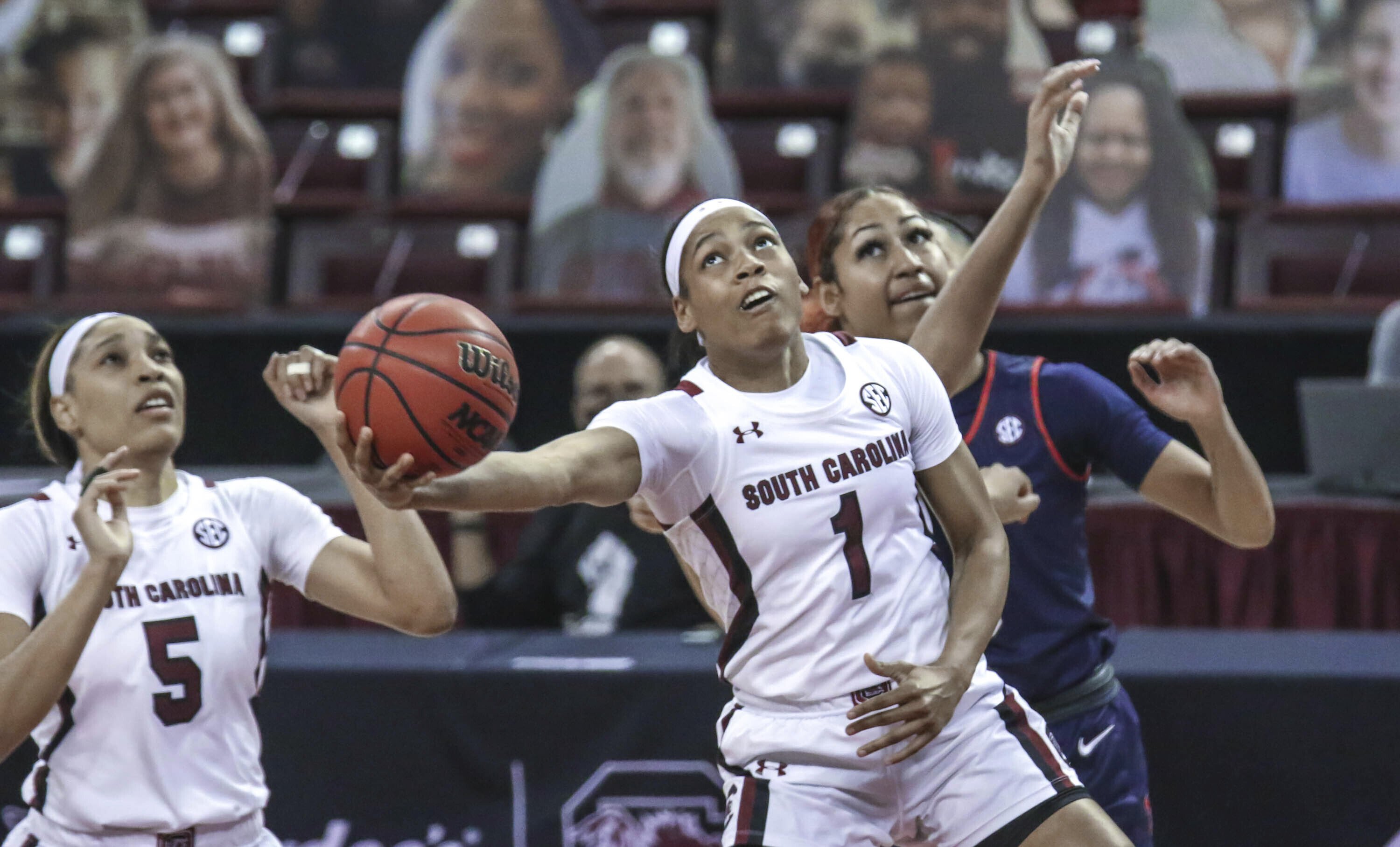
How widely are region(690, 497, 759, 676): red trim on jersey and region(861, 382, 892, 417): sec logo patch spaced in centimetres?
31

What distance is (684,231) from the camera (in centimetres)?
257

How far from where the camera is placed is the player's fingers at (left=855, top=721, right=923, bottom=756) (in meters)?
2.28

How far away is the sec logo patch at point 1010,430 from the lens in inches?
119

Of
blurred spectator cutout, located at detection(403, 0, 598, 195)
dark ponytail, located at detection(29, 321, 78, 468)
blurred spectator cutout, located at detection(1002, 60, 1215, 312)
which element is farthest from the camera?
blurred spectator cutout, located at detection(403, 0, 598, 195)

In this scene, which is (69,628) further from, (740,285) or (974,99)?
(974,99)

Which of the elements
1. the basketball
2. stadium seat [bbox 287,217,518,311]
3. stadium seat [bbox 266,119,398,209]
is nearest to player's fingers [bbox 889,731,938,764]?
the basketball

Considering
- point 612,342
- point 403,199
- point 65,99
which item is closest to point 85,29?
point 65,99

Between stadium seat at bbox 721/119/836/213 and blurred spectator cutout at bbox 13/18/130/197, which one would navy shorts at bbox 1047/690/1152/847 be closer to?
stadium seat at bbox 721/119/836/213

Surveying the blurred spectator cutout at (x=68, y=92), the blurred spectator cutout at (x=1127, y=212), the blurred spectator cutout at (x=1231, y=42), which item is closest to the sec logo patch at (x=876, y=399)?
the blurred spectator cutout at (x=1127, y=212)

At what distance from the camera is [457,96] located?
8.43 m

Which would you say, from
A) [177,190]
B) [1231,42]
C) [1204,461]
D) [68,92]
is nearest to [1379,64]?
[1231,42]

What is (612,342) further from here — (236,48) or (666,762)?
(236,48)

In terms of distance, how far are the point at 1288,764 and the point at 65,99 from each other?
25.7 ft

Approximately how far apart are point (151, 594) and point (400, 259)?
5.20 metres
